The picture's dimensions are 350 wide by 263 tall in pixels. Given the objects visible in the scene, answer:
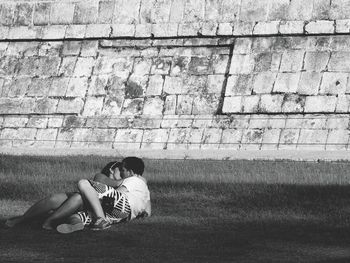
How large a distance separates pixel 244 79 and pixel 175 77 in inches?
54.4

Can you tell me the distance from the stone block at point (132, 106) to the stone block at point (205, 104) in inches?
43.0

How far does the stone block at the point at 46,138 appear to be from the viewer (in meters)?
23.1

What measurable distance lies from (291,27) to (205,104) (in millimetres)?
2104

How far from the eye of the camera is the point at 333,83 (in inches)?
860

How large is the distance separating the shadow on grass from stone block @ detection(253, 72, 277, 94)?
5744 mm

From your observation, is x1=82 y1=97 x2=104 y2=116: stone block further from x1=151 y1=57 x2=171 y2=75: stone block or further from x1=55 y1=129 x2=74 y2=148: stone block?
x1=151 y1=57 x2=171 y2=75: stone block

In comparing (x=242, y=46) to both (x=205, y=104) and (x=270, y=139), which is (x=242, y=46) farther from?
(x=270, y=139)

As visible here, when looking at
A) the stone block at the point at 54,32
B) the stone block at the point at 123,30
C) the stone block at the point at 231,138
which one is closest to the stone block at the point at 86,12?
the stone block at the point at 54,32

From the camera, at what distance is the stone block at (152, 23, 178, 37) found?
23.7 m

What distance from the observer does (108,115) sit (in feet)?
76.4

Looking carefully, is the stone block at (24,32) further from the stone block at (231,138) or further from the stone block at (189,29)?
the stone block at (231,138)

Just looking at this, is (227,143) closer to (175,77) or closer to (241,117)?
(241,117)

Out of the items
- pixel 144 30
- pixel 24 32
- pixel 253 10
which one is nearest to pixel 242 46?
pixel 253 10

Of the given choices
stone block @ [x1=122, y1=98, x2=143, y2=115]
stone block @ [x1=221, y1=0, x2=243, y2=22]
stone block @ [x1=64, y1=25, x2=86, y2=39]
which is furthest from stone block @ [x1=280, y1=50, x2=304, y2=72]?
stone block @ [x1=64, y1=25, x2=86, y2=39]
